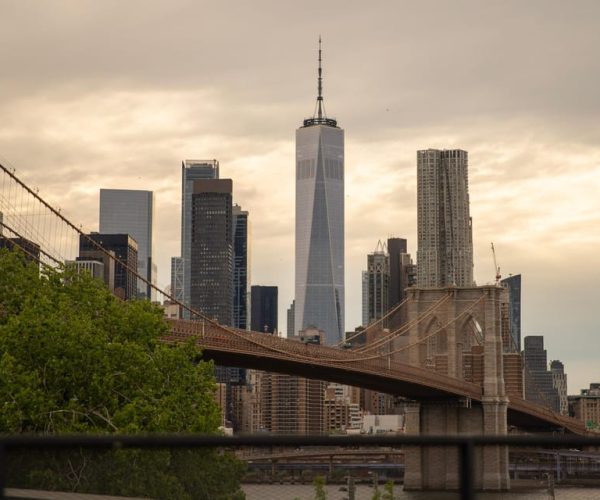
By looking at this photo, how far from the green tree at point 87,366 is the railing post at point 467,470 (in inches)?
1008

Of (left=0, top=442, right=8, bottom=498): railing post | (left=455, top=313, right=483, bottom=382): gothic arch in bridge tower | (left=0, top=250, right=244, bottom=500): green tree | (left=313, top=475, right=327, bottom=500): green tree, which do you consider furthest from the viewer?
(left=455, top=313, right=483, bottom=382): gothic arch in bridge tower

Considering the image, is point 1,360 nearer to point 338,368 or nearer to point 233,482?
point 233,482

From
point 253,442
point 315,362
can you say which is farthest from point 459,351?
point 253,442

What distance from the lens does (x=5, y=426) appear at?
33375 mm

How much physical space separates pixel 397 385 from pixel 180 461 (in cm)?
6799

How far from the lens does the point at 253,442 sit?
7.54m

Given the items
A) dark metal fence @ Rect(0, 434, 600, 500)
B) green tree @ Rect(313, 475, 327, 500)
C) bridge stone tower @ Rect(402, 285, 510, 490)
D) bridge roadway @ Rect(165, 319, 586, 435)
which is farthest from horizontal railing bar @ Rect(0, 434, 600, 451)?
bridge stone tower @ Rect(402, 285, 510, 490)

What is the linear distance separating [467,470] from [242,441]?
1433mm

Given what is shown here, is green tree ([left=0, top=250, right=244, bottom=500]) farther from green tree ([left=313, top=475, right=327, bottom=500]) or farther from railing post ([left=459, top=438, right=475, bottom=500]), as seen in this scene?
railing post ([left=459, top=438, right=475, bottom=500])

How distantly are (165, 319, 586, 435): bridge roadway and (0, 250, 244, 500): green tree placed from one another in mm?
8084

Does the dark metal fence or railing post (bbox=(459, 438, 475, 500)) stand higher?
the dark metal fence

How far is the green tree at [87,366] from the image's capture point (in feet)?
111

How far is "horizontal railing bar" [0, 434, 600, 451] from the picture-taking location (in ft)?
24.3

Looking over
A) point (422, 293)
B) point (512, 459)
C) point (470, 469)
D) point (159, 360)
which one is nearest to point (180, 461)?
point (470, 469)
